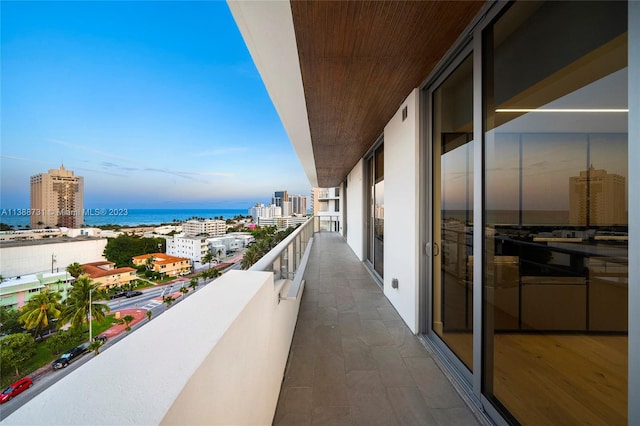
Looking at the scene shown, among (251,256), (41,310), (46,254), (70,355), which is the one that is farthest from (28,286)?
(251,256)

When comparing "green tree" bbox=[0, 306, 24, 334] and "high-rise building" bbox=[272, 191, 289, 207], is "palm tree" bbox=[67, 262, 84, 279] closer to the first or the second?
"green tree" bbox=[0, 306, 24, 334]

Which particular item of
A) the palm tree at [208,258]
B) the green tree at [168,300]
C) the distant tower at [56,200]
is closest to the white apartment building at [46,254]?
the distant tower at [56,200]

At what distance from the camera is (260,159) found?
2080 centimetres

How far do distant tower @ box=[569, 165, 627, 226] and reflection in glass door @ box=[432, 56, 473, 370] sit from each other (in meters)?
0.67

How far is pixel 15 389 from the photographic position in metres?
0.80

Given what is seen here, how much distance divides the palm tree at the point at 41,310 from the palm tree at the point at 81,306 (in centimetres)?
3

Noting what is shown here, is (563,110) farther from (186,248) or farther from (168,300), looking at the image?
(186,248)

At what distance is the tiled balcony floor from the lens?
176 centimetres

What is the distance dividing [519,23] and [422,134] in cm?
123

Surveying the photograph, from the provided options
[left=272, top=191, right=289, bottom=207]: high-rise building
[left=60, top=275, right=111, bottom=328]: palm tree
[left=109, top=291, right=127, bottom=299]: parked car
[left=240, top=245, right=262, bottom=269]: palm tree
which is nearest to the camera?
[left=60, top=275, right=111, bottom=328]: palm tree

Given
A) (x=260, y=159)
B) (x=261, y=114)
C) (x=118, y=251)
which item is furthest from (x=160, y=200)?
(x=260, y=159)

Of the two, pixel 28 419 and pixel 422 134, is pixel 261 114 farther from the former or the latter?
pixel 28 419

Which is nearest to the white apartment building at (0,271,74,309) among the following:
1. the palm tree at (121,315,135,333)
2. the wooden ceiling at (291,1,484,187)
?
the palm tree at (121,315,135,333)

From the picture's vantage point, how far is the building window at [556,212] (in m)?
1.17
